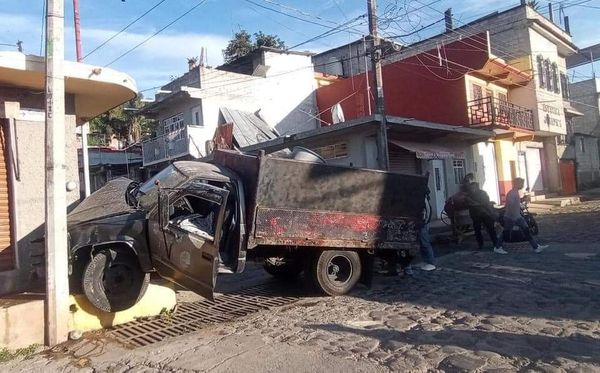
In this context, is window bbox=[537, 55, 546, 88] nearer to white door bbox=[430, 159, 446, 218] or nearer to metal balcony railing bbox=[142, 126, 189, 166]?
white door bbox=[430, 159, 446, 218]

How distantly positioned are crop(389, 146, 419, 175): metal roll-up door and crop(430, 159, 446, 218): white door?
0.97 meters

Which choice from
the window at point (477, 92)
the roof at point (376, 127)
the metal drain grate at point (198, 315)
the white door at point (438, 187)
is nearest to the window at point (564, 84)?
the window at point (477, 92)

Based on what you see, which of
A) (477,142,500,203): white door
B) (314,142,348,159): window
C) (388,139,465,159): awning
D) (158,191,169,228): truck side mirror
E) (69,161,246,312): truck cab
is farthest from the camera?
(477,142,500,203): white door

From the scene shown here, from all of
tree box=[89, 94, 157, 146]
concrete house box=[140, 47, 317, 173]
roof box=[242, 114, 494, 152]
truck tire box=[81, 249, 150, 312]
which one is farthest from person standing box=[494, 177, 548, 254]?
tree box=[89, 94, 157, 146]

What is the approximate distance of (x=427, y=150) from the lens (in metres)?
18.2

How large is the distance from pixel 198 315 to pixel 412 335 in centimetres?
312

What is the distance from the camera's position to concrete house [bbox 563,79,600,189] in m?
33.1

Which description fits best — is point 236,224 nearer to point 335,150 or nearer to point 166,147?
point 335,150

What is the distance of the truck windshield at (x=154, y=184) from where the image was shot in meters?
6.74

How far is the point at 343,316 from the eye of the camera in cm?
641

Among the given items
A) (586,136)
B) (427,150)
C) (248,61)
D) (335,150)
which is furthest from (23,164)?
(586,136)

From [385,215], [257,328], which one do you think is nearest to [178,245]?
[257,328]

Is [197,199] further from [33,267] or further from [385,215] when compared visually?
[385,215]

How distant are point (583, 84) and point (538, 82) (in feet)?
51.1
